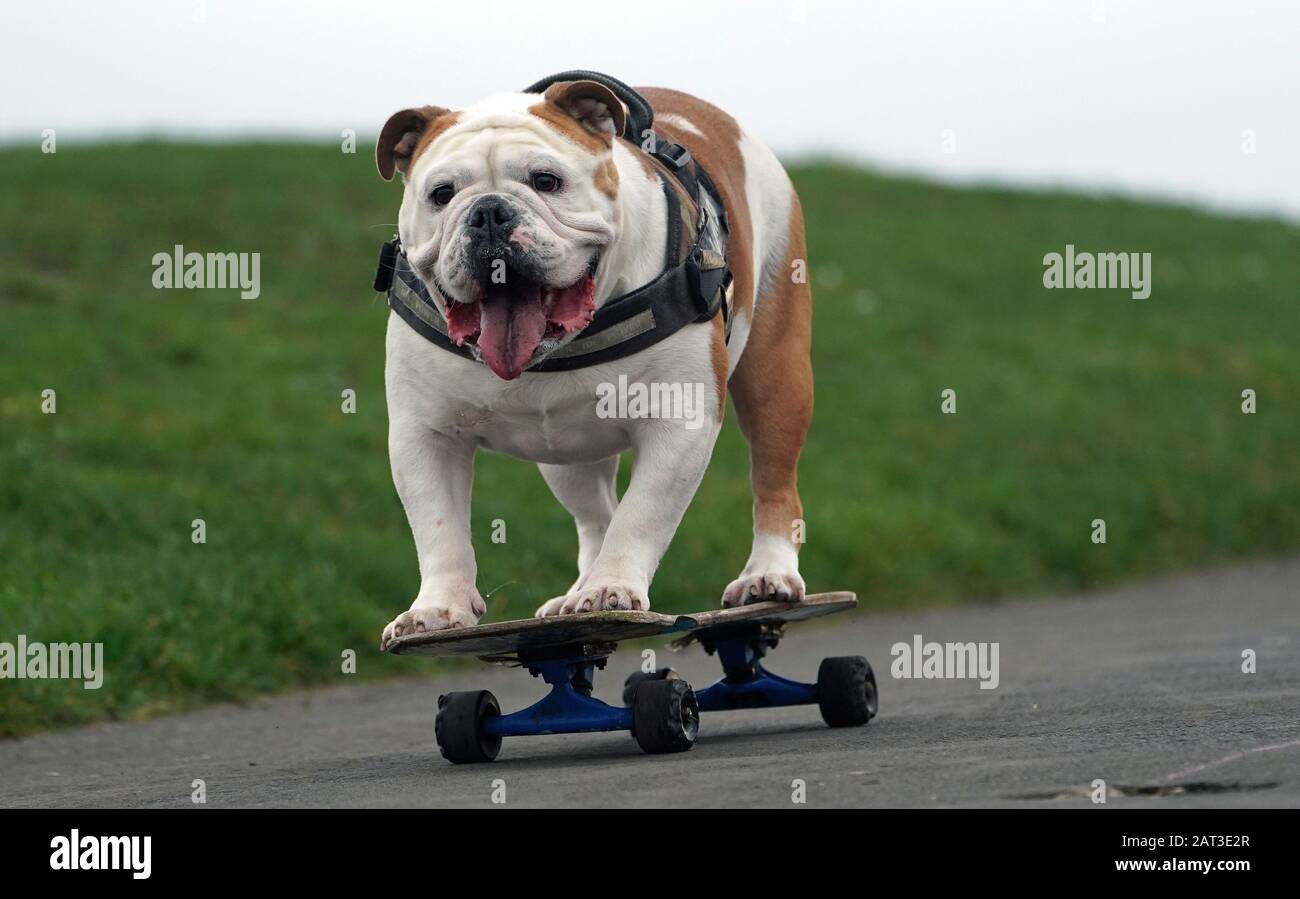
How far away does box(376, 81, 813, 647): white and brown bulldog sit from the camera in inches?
193

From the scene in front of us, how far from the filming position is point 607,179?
5.13 m

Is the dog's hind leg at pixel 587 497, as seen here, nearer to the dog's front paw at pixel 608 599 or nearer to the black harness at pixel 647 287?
the black harness at pixel 647 287

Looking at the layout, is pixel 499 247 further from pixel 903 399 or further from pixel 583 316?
pixel 903 399

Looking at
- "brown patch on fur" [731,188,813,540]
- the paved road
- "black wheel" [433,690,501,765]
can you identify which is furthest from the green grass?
"black wheel" [433,690,501,765]

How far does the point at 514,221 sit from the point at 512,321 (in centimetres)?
32

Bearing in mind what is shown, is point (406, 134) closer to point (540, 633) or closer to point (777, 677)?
point (540, 633)

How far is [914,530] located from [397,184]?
472 inches

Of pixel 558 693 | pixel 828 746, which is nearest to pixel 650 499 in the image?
pixel 558 693

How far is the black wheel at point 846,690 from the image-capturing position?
6199 millimetres

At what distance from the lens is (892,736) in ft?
18.9

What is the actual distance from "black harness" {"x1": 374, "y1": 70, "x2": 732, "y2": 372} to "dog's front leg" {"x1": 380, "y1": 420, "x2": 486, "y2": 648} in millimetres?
356

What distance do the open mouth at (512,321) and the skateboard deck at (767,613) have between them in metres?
1.03

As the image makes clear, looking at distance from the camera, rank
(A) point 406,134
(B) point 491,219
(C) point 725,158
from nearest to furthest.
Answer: (B) point 491,219 → (A) point 406,134 → (C) point 725,158

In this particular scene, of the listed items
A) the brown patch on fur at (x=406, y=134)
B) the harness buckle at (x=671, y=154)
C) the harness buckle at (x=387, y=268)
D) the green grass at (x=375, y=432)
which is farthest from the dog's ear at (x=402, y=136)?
the green grass at (x=375, y=432)
